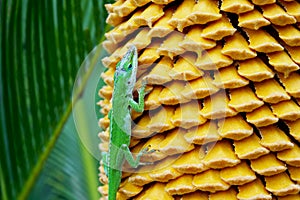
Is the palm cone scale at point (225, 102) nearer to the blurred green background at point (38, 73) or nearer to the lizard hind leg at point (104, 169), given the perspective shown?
the lizard hind leg at point (104, 169)

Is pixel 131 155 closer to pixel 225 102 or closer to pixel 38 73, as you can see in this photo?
pixel 225 102

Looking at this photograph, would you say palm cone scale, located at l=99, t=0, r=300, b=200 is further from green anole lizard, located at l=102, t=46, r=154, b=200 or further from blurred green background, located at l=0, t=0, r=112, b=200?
blurred green background, located at l=0, t=0, r=112, b=200

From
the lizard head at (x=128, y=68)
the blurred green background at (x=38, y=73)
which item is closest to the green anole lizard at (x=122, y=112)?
the lizard head at (x=128, y=68)

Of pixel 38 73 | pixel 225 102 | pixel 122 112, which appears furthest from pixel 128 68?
pixel 38 73

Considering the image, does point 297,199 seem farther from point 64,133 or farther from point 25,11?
point 64,133

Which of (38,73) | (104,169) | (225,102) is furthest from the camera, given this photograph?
(38,73)

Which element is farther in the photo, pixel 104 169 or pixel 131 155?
pixel 104 169
